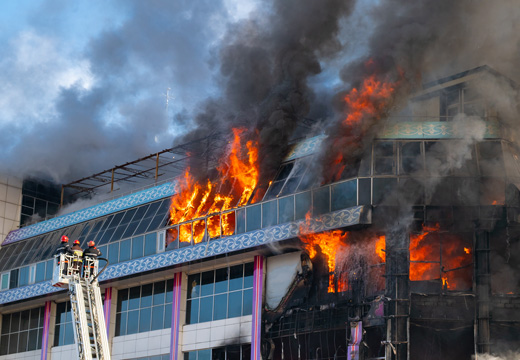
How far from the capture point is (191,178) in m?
46.2

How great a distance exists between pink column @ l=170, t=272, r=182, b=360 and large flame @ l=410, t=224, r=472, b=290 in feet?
39.8

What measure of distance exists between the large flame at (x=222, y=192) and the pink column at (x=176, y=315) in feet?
7.42

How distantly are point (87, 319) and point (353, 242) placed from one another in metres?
13.6

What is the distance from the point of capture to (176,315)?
4509 centimetres

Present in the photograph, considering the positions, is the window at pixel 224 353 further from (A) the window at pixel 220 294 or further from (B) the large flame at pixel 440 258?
(B) the large flame at pixel 440 258

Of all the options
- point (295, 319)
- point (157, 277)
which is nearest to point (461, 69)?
point (295, 319)

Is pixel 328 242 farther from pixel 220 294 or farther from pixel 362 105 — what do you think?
pixel 220 294

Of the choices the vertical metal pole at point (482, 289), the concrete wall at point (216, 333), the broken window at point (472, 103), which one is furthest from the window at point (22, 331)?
the broken window at point (472, 103)

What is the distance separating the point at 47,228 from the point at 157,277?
11.1 metres

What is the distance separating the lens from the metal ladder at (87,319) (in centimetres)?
2845

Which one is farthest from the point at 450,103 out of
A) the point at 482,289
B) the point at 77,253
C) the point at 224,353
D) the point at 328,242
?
the point at 77,253

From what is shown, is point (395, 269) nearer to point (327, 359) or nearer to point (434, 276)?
point (434, 276)

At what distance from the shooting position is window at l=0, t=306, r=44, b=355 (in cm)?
5284

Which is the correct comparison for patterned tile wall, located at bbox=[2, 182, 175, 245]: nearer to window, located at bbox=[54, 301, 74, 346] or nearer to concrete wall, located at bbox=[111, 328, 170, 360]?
window, located at bbox=[54, 301, 74, 346]
